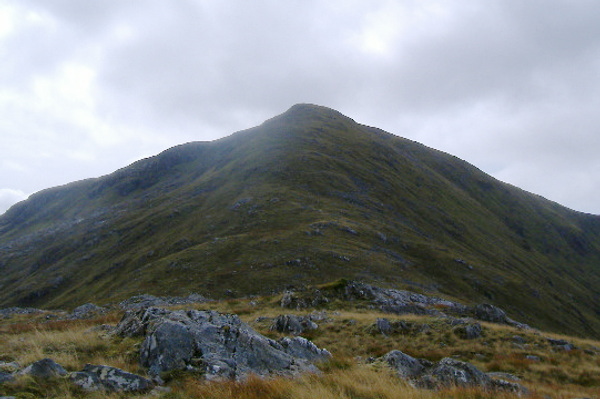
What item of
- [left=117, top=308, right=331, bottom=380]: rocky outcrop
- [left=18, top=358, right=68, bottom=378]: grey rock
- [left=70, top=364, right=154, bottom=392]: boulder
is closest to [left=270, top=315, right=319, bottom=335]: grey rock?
[left=117, top=308, right=331, bottom=380]: rocky outcrop

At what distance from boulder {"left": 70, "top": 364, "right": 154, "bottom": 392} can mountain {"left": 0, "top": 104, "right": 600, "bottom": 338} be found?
45172 millimetres

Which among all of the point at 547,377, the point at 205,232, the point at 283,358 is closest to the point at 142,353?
the point at 283,358

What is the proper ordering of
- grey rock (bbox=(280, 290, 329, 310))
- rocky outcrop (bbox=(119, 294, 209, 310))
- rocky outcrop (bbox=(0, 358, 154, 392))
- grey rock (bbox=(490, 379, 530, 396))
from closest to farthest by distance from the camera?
rocky outcrop (bbox=(0, 358, 154, 392)) < grey rock (bbox=(490, 379, 530, 396)) < grey rock (bbox=(280, 290, 329, 310)) < rocky outcrop (bbox=(119, 294, 209, 310))

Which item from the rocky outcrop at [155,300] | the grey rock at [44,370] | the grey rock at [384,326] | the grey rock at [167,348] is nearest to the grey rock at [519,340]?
the grey rock at [384,326]

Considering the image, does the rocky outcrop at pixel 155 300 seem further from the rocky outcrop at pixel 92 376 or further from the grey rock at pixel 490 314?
the rocky outcrop at pixel 92 376

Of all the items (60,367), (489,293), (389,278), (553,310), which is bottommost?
(553,310)

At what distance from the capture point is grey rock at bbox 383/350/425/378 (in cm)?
1380

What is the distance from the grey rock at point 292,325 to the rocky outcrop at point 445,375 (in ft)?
28.1

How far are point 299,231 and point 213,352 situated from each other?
60.5 metres

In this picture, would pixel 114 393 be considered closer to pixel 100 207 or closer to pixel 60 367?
pixel 60 367

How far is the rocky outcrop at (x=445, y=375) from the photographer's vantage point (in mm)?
11580

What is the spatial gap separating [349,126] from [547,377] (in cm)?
16230

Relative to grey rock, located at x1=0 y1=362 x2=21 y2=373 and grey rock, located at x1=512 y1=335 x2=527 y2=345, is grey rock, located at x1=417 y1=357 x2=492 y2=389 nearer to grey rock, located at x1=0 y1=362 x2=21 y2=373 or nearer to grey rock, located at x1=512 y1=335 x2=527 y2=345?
grey rock, located at x1=512 y1=335 x2=527 y2=345

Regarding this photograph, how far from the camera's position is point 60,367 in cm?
924
